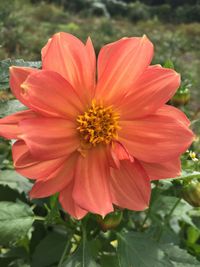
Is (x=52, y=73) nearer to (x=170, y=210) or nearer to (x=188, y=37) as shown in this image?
(x=170, y=210)

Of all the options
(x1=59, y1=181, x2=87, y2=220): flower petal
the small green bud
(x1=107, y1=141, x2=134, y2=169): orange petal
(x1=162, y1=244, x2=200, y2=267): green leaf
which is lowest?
(x1=162, y1=244, x2=200, y2=267): green leaf

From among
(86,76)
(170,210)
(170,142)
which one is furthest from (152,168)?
(170,210)

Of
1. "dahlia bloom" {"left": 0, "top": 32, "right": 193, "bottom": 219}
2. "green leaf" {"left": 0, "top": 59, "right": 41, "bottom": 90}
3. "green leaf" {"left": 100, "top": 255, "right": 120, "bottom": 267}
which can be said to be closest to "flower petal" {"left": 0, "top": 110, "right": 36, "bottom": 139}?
"dahlia bloom" {"left": 0, "top": 32, "right": 193, "bottom": 219}

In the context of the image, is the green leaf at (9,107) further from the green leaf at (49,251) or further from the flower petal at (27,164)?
the green leaf at (49,251)

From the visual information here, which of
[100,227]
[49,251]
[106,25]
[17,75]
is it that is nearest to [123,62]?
[17,75]

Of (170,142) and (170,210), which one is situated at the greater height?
(170,142)

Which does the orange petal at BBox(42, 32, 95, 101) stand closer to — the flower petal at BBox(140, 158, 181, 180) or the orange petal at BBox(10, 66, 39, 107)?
the orange petal at BBox(10, 66, 39, 107)
